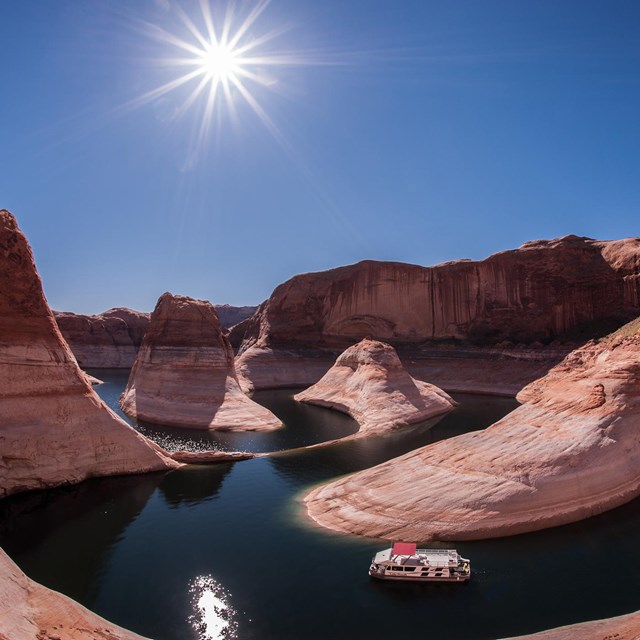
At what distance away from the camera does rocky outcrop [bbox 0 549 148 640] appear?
7.90 meters

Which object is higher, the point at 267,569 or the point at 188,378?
the point at 188,378

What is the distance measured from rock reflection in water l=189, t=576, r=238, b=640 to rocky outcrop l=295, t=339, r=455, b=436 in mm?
20416

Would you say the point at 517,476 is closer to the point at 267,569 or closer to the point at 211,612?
the point at 267,569

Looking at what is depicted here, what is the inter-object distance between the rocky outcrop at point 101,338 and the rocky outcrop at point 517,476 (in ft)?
251

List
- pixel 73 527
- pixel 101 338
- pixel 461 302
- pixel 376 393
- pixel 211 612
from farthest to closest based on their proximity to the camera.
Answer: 1. pixel 101 338
2. pixel 461 302
3. pixel 376 393
4. pixel 73 527
5. pixel 211 612

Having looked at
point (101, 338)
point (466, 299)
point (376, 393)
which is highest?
point (466, 299)

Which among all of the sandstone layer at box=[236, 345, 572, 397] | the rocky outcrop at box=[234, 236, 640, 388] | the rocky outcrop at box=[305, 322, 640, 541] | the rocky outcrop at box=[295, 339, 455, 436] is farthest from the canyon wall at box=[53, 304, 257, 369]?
the rocky outcrop at box=[305, 322, 640, 541]

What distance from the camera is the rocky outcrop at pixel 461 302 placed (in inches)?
2368

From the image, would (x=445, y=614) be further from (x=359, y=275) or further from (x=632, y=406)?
(x=359, y=275)

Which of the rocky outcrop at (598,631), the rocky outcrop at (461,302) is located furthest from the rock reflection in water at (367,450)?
the rocky outcrop at (461,302)

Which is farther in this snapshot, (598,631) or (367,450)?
(367,450)

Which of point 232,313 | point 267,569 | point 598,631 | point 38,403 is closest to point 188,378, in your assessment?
point 38,403

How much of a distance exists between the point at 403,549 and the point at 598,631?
16.1ft

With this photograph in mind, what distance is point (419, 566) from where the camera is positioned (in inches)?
484
